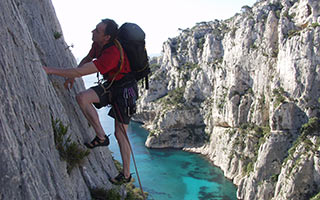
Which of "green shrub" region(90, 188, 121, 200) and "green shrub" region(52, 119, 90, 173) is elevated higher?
"green shrub" region(52, 119, 90, 173)

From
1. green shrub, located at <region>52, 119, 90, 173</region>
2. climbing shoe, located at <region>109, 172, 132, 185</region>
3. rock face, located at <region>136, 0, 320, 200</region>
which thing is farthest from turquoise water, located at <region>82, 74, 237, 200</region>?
green shrub, located at <region>52, 119, 90, 173</region>

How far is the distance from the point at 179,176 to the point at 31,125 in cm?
5481

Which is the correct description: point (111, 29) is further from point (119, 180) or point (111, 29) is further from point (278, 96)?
point (278, 96)

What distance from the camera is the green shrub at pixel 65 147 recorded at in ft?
16.9

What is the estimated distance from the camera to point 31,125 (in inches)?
171

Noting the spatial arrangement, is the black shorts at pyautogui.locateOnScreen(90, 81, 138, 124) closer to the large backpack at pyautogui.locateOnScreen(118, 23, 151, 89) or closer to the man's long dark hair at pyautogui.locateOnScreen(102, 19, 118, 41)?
the large backpack at pyautogui.locateOnScreen(118, 23, 151, 89)

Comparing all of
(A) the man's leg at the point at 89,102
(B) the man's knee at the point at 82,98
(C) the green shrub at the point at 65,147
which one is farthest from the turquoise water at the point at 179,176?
(C) the green shrub at the point at 65,147

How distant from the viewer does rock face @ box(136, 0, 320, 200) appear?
1639 inches

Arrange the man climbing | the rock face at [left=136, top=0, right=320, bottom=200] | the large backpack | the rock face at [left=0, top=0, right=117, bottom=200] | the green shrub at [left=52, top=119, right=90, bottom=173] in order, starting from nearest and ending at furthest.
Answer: the rock face at [left=0, top=0, right=117, bottom=200] < the green shrub at [left=52, top=119, right=90, bottom=173] < the man climbing < the large backpack < the rock face at [left=136, top=0, right=320, bottom=200]

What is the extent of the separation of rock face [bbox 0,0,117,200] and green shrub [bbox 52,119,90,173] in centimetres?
15

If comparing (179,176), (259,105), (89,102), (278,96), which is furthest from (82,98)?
(179,176)

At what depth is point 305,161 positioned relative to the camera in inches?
1479

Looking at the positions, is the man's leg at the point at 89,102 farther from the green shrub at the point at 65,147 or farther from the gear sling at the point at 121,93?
the green shrub at the point at 65,147

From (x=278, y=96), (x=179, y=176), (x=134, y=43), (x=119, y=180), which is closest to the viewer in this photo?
(x=134, y=43)
